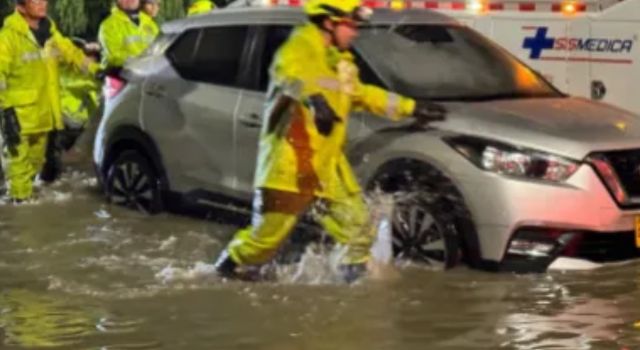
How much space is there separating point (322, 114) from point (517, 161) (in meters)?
1.18

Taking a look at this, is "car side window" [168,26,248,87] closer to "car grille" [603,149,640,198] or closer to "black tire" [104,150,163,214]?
"black tire" [104,150,163,214]

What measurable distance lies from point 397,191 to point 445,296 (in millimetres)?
766

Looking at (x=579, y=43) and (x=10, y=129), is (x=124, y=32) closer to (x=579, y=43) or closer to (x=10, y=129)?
(x=10, y=129)

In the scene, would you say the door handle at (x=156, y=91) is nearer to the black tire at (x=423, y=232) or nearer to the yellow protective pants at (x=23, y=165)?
the yellow protective pants at (x=23, y=165)

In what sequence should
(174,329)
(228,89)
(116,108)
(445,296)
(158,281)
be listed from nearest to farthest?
1. (174,329)
2. (445,296)
3. (158,281)
4. (228,89)
5. (116,108)

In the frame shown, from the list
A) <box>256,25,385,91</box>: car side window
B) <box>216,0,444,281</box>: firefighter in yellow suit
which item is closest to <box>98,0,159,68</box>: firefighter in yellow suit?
<box>256,25,385,91</box>: car side window

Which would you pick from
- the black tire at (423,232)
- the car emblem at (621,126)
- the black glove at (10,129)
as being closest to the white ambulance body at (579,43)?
the car emblem at (621,126)

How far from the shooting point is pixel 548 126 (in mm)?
7910

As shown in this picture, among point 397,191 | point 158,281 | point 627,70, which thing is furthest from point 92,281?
point 627,70

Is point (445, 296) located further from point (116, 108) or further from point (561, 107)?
point (116, 108)

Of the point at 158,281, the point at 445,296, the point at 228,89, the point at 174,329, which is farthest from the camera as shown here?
the point at 228,89

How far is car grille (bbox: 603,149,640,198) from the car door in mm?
2586

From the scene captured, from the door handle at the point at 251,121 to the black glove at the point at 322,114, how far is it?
1.57 metres

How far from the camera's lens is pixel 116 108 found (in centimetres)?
1039
